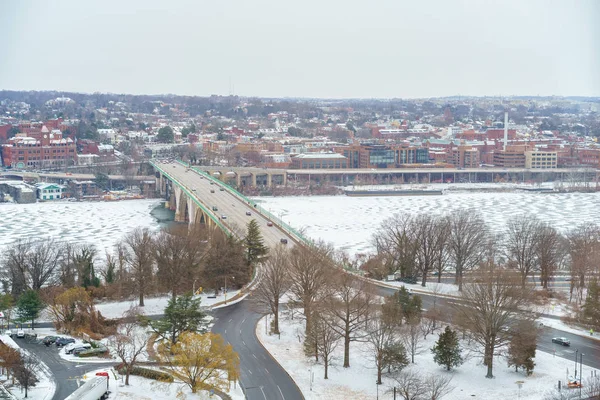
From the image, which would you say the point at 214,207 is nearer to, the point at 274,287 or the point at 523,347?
the point at 274,287

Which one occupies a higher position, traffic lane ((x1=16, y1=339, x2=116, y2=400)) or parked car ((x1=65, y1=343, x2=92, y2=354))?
parked car ((x1=65, y1=343, x2=92, y2=354))

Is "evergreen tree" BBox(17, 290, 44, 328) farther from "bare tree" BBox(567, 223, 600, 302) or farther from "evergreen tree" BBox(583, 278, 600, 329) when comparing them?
"bare tree" BBox(567, 223, 600, 302)

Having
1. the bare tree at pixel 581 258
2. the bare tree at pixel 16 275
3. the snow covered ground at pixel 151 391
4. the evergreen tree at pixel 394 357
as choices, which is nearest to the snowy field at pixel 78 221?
the bare tree at pixel 16 275

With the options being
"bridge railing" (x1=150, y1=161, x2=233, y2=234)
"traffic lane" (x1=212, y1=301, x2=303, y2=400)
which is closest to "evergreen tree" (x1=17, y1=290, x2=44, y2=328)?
"traffic lane" (x1=212, y1=301, x2=303, y2=400)

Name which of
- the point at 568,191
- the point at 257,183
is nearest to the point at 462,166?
the point at 568,191

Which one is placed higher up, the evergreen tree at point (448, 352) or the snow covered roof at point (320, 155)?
the snow covered roof at point (320, 155)

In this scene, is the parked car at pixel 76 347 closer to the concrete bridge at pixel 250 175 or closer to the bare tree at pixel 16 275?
the bare tree at pixel 16 275
